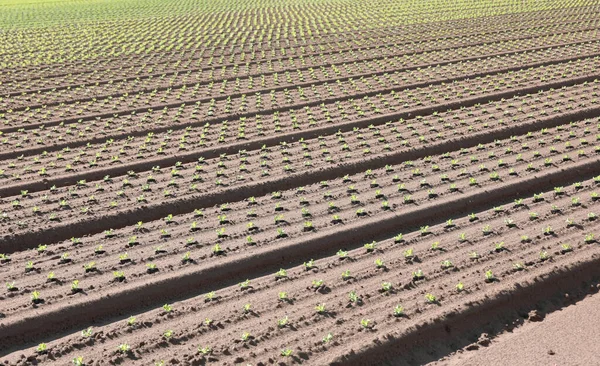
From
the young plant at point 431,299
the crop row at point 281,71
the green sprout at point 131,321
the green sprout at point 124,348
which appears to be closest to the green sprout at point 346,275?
the young plant at point 431,299

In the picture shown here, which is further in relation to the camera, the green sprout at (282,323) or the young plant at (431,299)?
the young plant at (431,299)

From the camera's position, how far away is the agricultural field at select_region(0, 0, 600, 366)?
7.87 meters

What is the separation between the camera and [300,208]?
1121 cm

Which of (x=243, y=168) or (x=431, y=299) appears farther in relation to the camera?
(x=243, y=168)

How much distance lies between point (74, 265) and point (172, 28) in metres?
26.9

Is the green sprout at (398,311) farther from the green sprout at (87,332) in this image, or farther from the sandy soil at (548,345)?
the green sprout at (87,332)

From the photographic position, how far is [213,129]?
15984 millimetres

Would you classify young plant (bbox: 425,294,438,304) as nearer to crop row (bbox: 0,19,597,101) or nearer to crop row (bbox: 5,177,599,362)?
crop row (bbox: 5,177,599,362)

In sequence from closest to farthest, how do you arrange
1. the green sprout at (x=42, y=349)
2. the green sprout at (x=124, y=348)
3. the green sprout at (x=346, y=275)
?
the green sprout at (x=124, y=348) < the green sprout at (x=42, y=349) < the green sprout at (x=346, y=275)

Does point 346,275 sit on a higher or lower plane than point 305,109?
lower

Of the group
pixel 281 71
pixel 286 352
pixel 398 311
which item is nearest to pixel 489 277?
pixel 398 311

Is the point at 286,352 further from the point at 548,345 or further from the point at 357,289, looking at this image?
the point at 548,345

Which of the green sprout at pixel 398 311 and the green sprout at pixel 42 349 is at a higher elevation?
the green sprout at pixel 398 311

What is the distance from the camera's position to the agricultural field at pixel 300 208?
7867 mm
